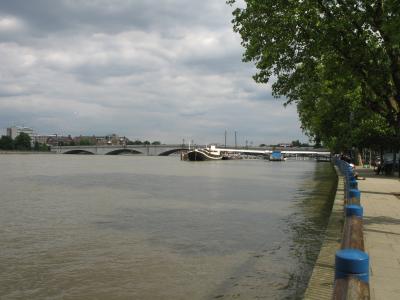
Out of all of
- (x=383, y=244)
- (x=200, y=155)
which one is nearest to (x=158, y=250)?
(x=383, y=244)

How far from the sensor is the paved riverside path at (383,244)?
276 inches

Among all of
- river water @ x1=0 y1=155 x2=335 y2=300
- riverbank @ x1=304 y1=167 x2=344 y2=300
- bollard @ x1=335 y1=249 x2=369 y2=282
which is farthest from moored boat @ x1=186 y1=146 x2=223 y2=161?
bollard @ x1=335 y1=249 x2=369 y2=282

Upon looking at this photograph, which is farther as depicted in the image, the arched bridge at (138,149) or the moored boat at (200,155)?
the arched bridge at (138,149)

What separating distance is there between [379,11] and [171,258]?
415 inches

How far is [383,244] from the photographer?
10.1m

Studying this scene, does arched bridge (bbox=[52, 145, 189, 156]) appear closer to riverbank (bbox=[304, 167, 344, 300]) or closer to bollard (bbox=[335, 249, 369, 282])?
riverbank (bbox=[304, 167, 344, 300])

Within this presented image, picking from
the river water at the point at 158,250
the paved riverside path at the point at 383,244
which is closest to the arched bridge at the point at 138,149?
the river water at the point at 158,250

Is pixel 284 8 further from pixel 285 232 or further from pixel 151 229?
pixel 151 229

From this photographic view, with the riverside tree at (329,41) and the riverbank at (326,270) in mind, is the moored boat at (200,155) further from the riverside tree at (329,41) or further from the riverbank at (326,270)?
the riverbank at (326,270)

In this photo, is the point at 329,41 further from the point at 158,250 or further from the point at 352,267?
the point at 352,267

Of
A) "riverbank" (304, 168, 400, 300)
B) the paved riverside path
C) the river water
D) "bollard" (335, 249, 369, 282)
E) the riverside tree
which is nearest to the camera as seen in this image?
"bollard" (335, 249, 369, 282)

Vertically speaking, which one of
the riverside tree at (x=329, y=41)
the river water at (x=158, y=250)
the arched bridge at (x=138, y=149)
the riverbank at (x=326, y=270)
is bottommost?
the river water at (x=158, y=250)

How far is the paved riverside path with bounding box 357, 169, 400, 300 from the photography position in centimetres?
702

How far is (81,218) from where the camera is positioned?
19.0 m
